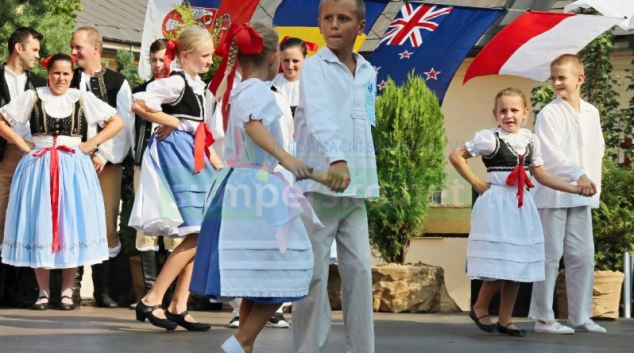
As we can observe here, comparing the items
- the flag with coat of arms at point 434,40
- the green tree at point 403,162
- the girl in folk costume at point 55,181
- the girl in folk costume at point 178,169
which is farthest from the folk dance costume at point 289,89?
the flag with coat of arms at point 434,40

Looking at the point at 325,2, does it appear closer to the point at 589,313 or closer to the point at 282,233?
the point at 282,233

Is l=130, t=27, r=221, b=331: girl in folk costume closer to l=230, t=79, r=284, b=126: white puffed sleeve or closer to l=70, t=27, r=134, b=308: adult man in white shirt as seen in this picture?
l=230, t=79, r=284, b=126: white puffed sleeve

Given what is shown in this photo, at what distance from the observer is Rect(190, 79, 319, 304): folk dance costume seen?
4801 mm

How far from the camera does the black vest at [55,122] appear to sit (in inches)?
323

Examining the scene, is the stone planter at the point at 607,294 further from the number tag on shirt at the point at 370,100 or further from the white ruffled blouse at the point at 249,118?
the white ruffled blouse at the point at 249,118

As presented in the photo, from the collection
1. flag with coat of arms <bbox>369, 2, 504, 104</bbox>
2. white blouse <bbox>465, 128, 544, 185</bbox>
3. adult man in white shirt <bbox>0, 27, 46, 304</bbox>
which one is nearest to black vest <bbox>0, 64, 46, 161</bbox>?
adult man in white shirt <bbox>0, 27, 46, 304</bbox>

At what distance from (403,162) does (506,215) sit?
216 cm

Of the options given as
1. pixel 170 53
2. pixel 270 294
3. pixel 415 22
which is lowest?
pixel 270 294

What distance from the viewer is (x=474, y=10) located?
35.5 feet

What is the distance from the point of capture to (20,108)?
323 inches

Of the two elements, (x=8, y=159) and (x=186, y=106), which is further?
(x=8, y=159)

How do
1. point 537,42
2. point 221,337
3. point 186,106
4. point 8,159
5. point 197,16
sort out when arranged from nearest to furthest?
1. point 221,337
2. point 186,106
3. point 8,159
4. point 537,42
5. point 197,16

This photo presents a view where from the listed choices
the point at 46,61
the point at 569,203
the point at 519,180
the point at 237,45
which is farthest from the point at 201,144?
the point at 569,203

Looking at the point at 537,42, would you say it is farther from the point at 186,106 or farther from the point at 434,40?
the point at 186,106
